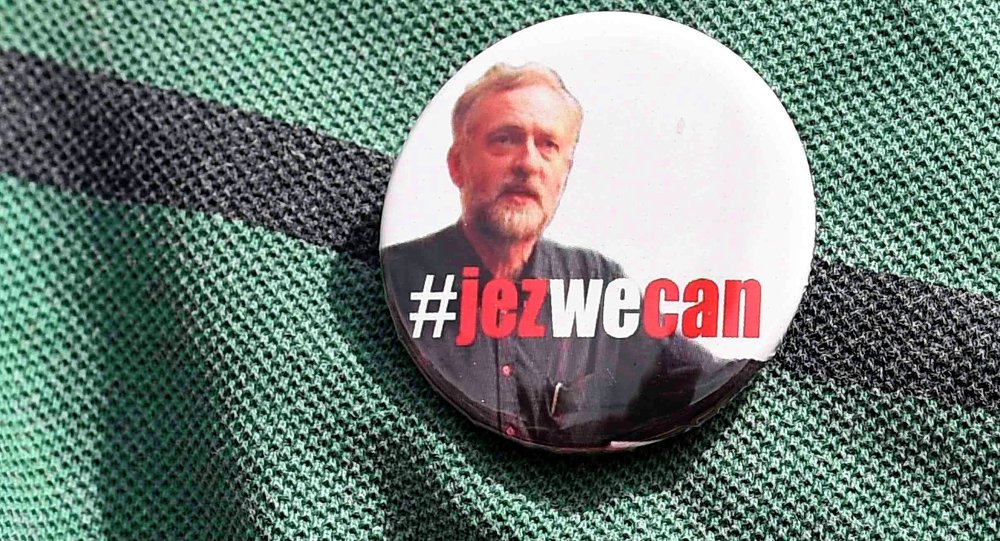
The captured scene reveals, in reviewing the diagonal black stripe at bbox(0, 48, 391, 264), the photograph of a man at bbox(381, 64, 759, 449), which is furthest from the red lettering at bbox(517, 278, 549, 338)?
the diagonal black stripe at bbox(0, 48, 391, 264)

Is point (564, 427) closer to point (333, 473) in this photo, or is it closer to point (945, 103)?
point (333, 473)

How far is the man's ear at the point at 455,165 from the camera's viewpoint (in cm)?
53

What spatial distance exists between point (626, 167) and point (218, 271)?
23 centimetres

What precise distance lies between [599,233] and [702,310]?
6 centimetres

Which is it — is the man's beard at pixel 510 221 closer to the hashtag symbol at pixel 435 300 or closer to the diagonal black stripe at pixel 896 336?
the hashtag symbol at pixel 435 300

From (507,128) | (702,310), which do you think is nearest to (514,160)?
(507,128)

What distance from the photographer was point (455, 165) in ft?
1.74

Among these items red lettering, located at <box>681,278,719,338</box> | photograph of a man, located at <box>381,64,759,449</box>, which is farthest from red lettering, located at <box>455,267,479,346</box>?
red lettering, located at <box>681,278,719,338</box>

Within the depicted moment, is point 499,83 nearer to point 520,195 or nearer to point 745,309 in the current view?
point 520,195

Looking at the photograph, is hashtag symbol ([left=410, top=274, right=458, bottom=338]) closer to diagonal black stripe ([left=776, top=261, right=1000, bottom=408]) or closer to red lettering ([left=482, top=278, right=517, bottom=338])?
red lettering ([left=482, top=278, right=517, bottom=338])

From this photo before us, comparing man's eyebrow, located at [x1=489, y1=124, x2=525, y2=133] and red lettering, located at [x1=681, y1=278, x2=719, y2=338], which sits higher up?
man's eyebrow, located at [x1=489, y1=124, x2=525, y2=133]

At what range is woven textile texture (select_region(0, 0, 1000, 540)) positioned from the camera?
0.51m

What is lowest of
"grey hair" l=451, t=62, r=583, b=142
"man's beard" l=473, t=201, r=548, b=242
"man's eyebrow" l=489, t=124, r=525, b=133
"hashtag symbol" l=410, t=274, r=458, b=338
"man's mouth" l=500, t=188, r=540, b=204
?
"hashtag symbol" l=410, t=274, r=458, b=338

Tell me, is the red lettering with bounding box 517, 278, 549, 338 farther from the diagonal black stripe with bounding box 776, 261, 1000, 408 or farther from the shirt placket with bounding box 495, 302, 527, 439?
the diagonal black stripe with bounding box 776, 261, 1000, 408
